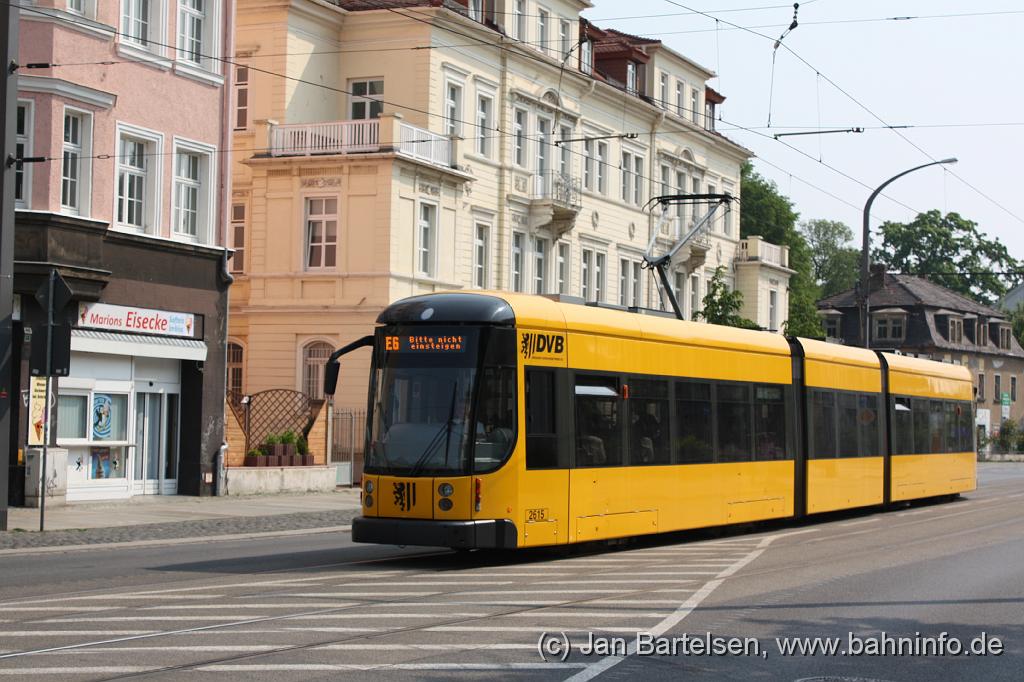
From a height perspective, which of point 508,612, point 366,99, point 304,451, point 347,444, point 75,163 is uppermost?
point 366,99

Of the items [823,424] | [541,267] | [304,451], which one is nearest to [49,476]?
[304,451]

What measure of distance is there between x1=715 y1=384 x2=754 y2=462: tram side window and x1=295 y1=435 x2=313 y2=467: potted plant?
574 inches

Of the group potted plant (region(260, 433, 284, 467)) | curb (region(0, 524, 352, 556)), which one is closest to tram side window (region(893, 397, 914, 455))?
curb (region(0, 524, 352, 556))

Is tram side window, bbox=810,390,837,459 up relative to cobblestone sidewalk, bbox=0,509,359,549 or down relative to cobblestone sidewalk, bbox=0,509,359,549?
up

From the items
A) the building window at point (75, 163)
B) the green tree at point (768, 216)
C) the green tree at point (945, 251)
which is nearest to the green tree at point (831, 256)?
the green tree at point (945, 251)

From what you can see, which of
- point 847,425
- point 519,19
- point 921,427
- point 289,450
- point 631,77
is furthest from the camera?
point 631,77

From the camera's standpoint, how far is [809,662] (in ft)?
34.0

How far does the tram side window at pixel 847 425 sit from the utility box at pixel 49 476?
13.9 metres

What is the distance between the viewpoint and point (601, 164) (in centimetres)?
5291

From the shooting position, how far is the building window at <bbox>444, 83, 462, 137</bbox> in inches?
1718

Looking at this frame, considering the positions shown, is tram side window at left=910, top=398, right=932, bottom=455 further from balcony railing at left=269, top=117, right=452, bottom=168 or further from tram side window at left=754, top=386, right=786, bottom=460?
balcony railing at left=269, top=117, right=452, bottom=168

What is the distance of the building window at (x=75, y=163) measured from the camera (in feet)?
92.0

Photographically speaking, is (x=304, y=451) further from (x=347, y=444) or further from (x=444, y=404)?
(x=444, y=404)

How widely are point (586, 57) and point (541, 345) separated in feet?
117
